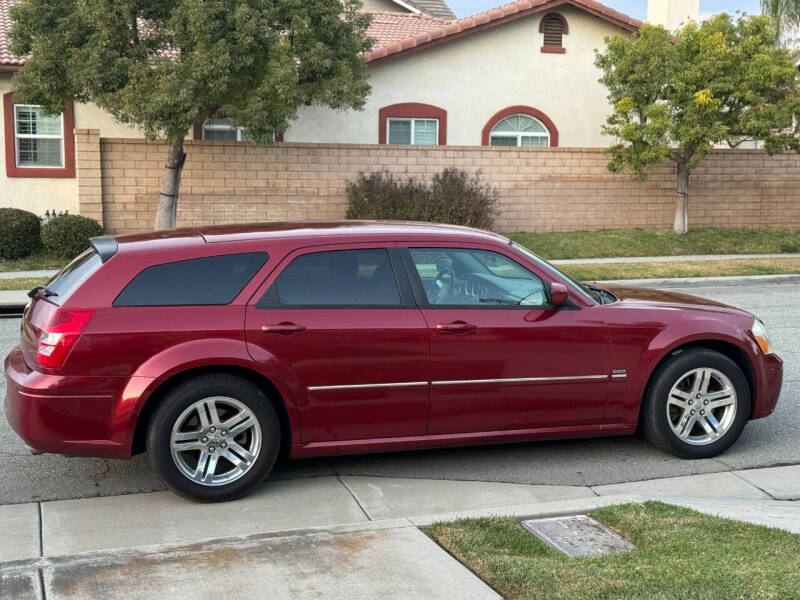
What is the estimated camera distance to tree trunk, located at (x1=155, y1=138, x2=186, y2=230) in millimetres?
20328

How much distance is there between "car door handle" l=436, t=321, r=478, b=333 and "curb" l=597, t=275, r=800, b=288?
11.4m

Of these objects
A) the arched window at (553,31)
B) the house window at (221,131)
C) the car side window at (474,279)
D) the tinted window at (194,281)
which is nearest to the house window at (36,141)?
the house window at (221,131)

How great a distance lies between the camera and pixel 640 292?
7.11 metres

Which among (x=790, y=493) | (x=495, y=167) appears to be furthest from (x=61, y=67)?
(x=790, y=493)

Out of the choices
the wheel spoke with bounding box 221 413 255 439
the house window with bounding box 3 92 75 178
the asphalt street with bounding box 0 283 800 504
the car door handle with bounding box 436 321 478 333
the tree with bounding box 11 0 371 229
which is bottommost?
the asphalt street with bounding box 0 283 800 504

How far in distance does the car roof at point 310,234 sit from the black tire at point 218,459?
2.97ft

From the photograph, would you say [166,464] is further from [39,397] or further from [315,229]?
[315,229]

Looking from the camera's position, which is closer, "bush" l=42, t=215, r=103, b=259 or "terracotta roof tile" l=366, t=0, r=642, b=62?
"bush" l=42, t=215, r=103, b=259

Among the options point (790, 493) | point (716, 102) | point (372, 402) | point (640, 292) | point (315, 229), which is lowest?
point (790, 493)

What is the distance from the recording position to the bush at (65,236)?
19.2 m

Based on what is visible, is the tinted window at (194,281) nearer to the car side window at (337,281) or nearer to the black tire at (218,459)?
the car side window at (337,281)

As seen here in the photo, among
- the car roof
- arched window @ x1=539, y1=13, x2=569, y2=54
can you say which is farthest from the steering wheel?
arched window @ x1=539, y1=13, x2=569, y2=54

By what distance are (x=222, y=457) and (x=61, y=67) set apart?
587 inches

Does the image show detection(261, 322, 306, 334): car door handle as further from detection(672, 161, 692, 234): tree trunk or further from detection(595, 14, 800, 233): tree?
detection(672, 161, 692, 234): tree trunk
